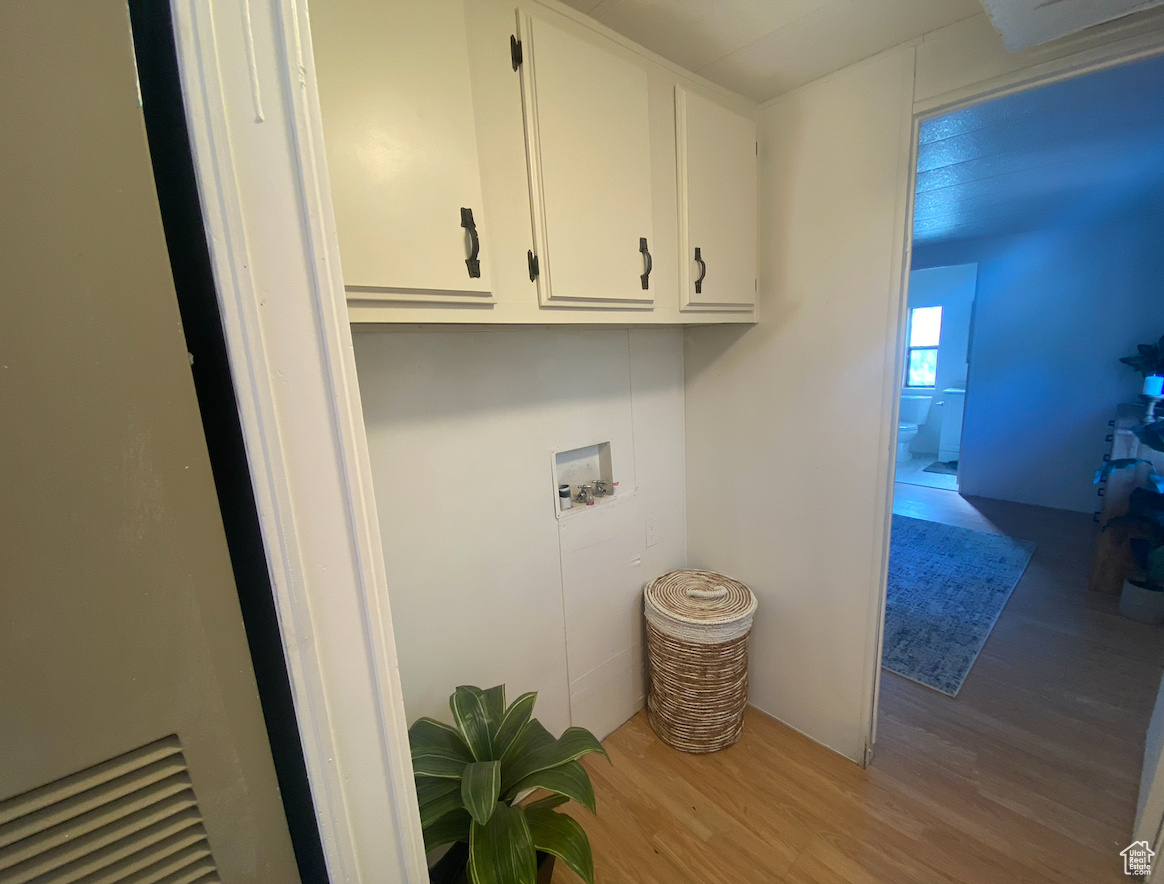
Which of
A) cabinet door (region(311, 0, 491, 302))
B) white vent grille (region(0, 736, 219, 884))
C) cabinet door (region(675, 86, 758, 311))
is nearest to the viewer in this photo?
white vent grille (region(0, 736, 219, 884))

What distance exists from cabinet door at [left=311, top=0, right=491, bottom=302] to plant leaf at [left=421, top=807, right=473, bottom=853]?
1149 mm

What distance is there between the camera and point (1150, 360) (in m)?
2.94

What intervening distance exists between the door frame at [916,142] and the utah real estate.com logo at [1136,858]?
104 mm

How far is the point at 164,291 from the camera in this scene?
0.38 m

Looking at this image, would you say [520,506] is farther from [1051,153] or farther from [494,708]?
[1051,153]

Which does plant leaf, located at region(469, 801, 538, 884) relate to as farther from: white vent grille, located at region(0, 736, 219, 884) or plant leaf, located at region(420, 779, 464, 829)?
white vent grille, located at region(0, 736, 219, 884)

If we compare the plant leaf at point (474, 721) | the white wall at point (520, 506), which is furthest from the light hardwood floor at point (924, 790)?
the plant leaf at point (474, 721)

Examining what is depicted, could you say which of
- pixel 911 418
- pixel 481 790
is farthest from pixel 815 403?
pixel 911 418

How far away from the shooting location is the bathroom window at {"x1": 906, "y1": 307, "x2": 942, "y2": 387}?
5281 millimetres

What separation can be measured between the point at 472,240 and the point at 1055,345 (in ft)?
16.1

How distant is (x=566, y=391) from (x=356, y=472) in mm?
1114

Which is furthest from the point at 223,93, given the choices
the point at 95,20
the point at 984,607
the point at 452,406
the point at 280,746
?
the point at 984,607

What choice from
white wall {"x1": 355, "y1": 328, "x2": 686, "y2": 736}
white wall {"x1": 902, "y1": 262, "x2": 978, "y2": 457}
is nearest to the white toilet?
white wall {"x1": 902, "y1": 262, "x2": 978, "y2": 457}

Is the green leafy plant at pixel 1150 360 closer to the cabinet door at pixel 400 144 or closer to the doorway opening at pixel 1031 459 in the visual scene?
the doorway opening at pixel 1031 459
